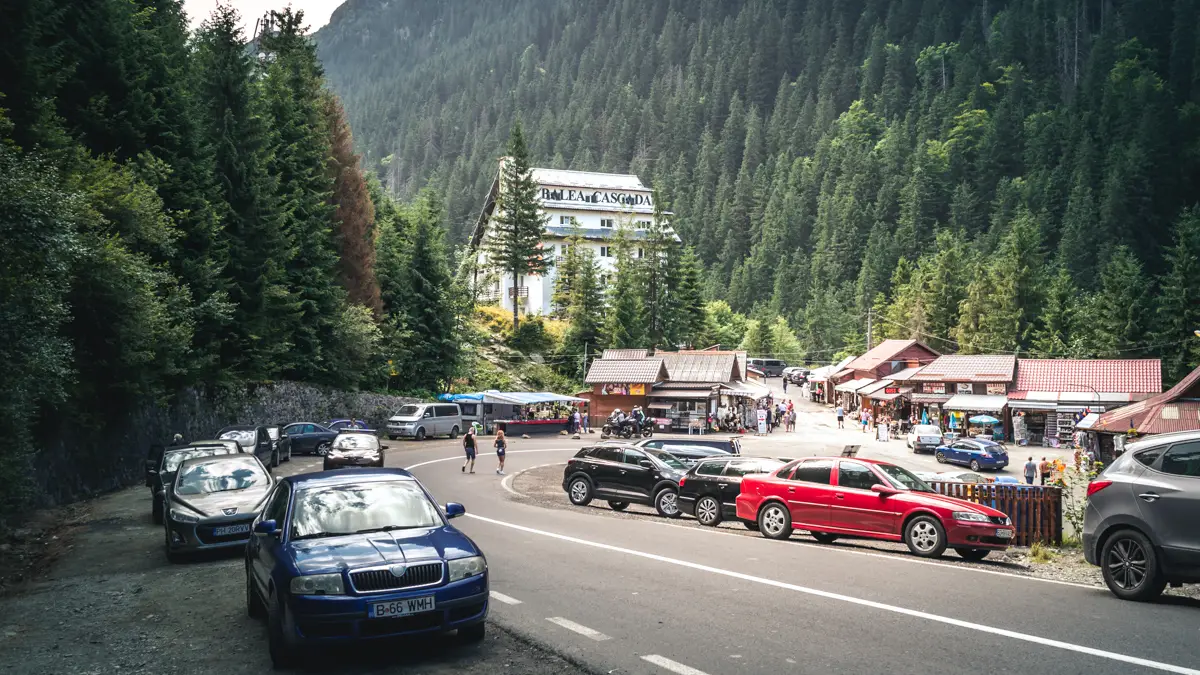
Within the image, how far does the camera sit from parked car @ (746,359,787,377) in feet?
353

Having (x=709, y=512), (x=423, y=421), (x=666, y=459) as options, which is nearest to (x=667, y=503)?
(x=666, y=459)

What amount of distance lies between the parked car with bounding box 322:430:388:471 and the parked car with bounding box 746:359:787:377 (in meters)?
85.1

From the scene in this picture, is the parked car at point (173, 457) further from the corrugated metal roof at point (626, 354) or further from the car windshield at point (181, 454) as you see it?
the corrugated metal roof at point (626, 354)

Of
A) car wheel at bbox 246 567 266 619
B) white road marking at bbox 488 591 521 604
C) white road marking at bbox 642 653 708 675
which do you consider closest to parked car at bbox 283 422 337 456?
car wheel at bbox 246 567 266 619

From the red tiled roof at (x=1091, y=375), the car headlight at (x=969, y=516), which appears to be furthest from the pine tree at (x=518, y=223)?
the car headlight at (x=969, y=516)

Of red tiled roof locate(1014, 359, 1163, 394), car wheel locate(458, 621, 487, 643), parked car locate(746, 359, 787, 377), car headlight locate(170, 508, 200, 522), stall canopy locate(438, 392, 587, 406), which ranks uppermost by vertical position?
parked car locate(746, 359, 787, 377)

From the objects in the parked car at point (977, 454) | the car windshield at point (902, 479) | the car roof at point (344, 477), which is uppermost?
the car roof at point (344, 477)

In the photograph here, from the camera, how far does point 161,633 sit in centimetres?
844

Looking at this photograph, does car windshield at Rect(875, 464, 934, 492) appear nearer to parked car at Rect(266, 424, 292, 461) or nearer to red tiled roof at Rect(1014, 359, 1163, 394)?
parked car at Rect(266, 424, 292, 461)

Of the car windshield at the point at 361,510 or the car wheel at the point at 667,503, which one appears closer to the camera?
the car windshield at the point at 361,510

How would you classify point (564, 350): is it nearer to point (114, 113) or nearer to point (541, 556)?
point (114, 113)

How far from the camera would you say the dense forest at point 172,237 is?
1606 centimetres

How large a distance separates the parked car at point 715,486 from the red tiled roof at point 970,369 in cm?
4352

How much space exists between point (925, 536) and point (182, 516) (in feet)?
39.5
